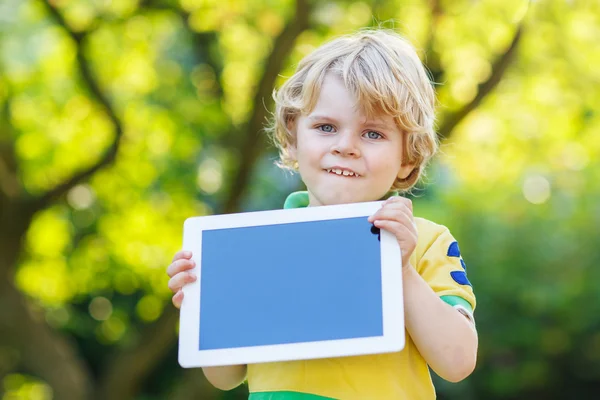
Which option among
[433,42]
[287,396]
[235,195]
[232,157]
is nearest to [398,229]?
[287,396]

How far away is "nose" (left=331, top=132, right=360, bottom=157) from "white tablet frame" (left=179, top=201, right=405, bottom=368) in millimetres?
127

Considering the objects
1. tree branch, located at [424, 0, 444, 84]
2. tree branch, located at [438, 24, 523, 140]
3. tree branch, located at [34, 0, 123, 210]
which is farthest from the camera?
tree branch, located at [34, 0, 123, 210]

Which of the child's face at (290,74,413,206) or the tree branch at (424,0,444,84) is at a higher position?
the child's face at (290,74,413,206)

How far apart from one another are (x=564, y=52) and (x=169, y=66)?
3484mm

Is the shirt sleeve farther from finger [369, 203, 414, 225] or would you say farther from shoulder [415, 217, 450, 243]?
finger [369, 203, 414, 225]

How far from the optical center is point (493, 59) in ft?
20.5

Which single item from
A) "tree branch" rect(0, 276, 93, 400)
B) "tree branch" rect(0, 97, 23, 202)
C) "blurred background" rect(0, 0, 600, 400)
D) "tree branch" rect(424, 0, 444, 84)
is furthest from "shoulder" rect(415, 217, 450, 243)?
"tree branch" rect(0, 276, 93, 400)

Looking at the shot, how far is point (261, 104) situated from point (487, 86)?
1648 millimetres

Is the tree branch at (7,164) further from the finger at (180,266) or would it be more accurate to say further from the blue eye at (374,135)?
the blue eye at (374,135)

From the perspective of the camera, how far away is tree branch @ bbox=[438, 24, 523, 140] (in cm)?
585

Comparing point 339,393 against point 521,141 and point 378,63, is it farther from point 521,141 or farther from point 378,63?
point 521,141

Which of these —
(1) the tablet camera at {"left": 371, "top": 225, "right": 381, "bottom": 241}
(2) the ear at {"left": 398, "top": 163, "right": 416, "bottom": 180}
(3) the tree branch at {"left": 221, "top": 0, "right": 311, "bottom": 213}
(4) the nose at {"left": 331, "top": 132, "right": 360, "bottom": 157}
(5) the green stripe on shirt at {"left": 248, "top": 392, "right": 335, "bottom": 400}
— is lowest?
(3) the tree branch at {"left": 221, "top": 0, "right": 311, "bottom": 213}

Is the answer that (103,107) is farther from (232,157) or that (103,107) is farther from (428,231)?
(428,231)

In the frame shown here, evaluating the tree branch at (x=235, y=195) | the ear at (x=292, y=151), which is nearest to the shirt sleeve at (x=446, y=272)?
the ear at (x=292, y=151)
